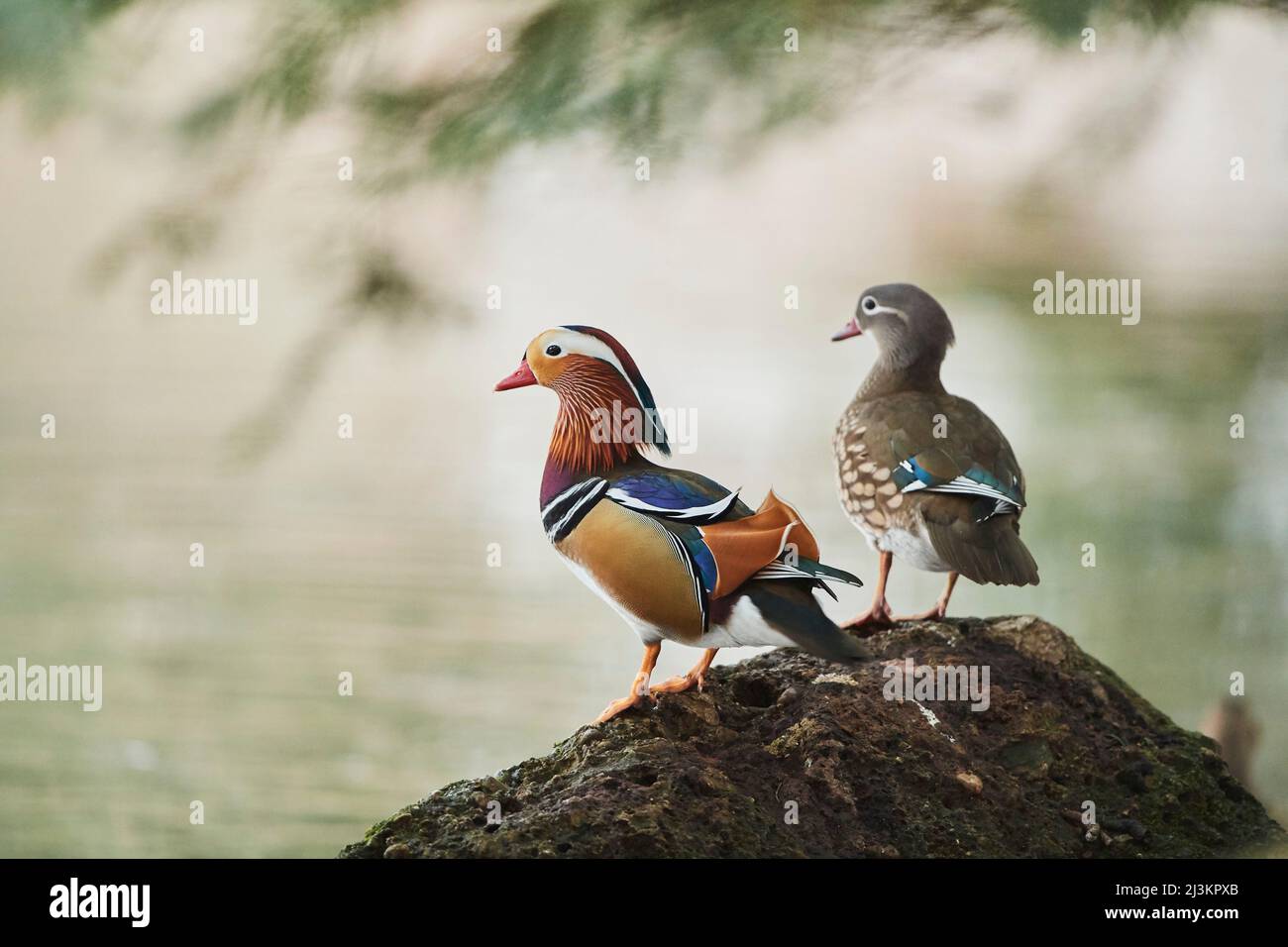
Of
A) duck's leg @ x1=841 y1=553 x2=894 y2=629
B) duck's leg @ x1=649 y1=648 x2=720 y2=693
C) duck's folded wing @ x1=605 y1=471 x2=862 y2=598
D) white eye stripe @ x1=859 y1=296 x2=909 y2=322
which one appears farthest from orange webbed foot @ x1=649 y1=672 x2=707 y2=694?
white eye stripe @ x1=859 y1=296 x2=909 y2=322

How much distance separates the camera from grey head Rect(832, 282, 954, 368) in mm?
1499

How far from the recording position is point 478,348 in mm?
1709

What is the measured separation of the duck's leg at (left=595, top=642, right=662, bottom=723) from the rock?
14 mm

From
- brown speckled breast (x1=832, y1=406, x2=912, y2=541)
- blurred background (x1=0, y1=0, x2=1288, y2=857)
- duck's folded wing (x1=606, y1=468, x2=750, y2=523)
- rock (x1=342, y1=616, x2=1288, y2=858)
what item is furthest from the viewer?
blurred background (x1=0, y1=0, x2=1288, y2=857)

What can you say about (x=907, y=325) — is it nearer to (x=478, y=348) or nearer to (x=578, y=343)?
(x=578, y=343)

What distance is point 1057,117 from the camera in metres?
1.69

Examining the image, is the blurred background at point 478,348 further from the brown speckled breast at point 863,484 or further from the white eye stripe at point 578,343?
the white eye stripe at point 578,343

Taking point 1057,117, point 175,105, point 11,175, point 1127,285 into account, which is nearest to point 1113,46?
point 1057,117

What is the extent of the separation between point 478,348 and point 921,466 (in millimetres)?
620

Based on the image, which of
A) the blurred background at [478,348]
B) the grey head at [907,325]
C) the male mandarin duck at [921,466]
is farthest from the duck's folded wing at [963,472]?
the blurred background at [478,348]

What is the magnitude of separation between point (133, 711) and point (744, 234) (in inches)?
40.5

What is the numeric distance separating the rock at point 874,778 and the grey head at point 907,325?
1.05ft

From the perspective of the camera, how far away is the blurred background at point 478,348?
1.68 metres

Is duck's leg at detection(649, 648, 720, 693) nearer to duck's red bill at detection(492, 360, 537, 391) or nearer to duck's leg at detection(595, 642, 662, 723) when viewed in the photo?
duck's leg at detection(595, 642, 662, 723)
